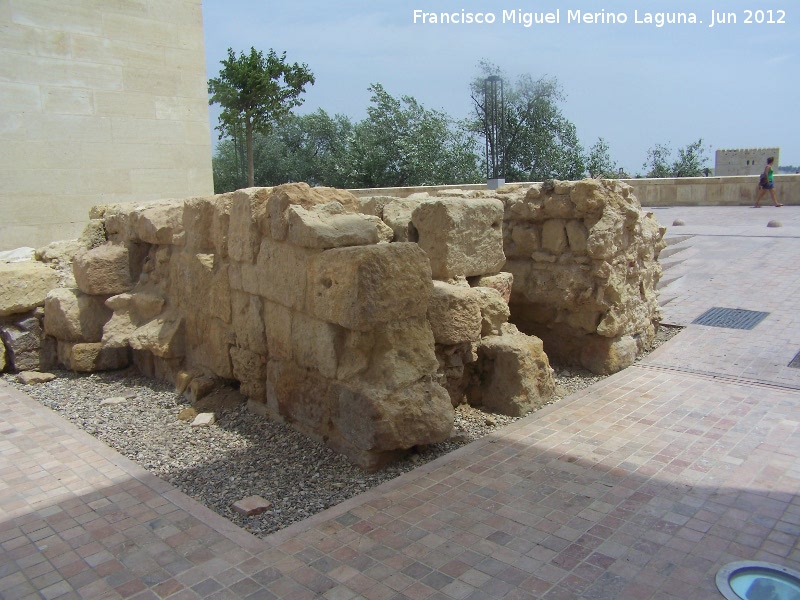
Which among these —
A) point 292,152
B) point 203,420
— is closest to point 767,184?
point 203,420

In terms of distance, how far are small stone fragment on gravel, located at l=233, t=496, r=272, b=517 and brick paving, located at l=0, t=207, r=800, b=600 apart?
149 mm

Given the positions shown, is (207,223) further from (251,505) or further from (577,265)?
(577,265)

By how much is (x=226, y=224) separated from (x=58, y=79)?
551 cm

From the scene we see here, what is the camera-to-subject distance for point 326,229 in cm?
438

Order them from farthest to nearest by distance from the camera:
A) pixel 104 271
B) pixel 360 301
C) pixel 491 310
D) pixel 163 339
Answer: pixel 104 271 < pixel 163 339 < pixel 491 310 < pixel 360 301

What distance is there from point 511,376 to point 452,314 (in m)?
0.79

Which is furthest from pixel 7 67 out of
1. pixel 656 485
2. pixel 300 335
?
pixel 656 485

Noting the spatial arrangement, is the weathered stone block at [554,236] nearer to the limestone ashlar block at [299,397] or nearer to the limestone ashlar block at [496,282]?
the limestone ashlar block at [496,282]

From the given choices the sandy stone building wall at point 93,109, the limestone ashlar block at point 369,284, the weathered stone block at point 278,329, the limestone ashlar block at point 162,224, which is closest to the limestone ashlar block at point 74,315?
the limestone ashlar block at point 162,224

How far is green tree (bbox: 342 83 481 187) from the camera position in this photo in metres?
24.7

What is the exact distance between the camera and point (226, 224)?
18.1ft

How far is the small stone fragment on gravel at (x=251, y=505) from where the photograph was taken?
146 inches

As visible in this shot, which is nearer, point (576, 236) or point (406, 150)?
point (576, 236)

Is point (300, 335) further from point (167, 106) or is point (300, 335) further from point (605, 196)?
point (167, 106)
